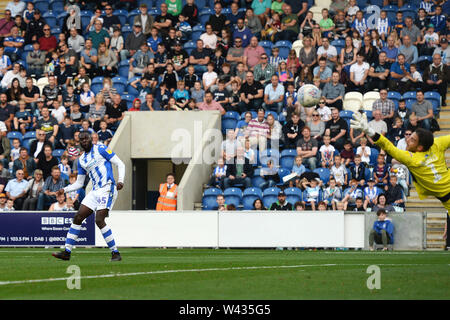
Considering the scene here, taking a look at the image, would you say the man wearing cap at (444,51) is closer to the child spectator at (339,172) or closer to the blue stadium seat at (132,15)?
the child spectator at (339,172)

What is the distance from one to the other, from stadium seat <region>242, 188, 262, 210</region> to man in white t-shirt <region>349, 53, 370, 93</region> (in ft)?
15.7

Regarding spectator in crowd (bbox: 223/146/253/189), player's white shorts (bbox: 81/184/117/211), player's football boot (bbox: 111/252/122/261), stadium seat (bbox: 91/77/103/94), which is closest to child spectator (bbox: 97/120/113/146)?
stadium seat (bbox: 91/77/103/94)

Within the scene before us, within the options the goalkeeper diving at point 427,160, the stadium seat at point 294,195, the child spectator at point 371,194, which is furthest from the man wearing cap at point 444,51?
the goalkeeper diving at point 427,160

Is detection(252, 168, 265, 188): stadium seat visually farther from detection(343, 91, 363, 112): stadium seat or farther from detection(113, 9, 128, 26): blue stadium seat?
detection(113, 9, 128, 26): blue stadium seat

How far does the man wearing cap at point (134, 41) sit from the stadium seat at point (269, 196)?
26.9 ft

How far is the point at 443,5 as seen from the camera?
27109mm

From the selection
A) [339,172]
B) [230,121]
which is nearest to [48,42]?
[230,121]

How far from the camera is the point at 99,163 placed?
560 inches

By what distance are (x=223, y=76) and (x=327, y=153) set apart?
4837 millimetres

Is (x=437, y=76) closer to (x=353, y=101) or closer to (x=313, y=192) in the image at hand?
(x=353, y=101)

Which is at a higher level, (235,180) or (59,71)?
(59,71)

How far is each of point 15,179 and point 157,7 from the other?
9167 millimetres

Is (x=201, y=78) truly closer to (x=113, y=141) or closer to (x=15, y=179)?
(x=113, y=141)
